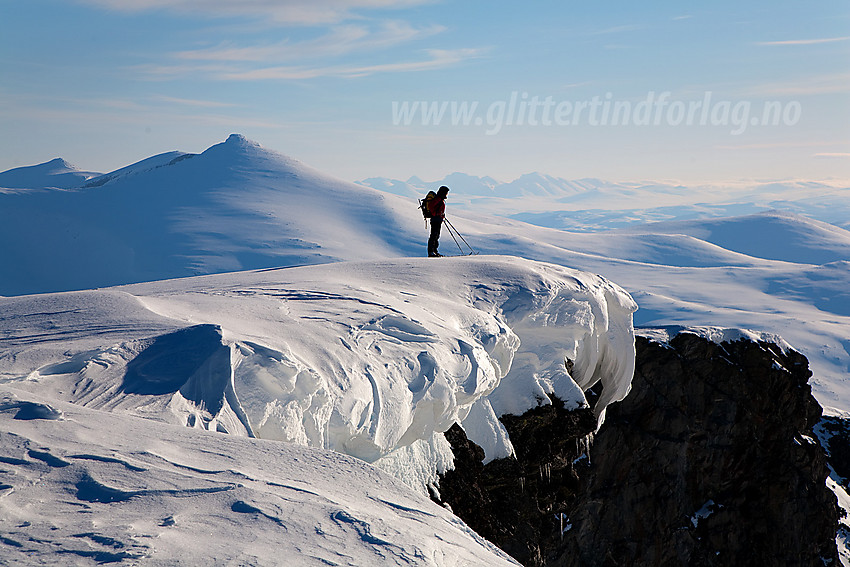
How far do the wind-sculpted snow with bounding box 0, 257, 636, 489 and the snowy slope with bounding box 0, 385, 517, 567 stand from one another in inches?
37.6

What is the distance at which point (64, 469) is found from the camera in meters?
3.26

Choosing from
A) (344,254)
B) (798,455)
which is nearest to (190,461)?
(798,455)

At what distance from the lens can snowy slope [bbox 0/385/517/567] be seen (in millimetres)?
2670

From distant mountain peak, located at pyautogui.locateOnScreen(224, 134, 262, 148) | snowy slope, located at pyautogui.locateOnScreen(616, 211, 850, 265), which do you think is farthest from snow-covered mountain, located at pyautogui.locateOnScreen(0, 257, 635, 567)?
snowy slope, located at pyautogui.locateOnScreen(616, 211, 850, 265)

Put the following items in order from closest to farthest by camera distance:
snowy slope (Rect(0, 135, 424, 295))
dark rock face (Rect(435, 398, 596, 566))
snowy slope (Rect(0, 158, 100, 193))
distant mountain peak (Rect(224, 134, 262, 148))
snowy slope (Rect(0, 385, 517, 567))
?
snowy slope (Rect(0, 385, 517, 567))
dark rock face (Rect(435, 398, 596, 566))
snowy slope (Rect(0, 135, 424, 295))
distant mountain peak (Rect(224, 134, 262, 148))
snowy slope (Rect(0, 158, 100, 193))

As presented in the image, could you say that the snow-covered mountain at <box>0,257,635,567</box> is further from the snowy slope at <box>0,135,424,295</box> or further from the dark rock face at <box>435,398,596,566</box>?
the snowy slope at <box>0,135,424,295</box>

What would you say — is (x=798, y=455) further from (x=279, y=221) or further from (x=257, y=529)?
(x=279, y=221)

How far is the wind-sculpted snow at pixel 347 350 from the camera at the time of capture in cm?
518

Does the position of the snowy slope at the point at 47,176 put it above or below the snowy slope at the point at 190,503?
below

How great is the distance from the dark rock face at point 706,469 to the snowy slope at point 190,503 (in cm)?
1405

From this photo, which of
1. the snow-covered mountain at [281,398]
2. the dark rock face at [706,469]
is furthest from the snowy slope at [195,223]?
the snow-covered mountain at [281,398]

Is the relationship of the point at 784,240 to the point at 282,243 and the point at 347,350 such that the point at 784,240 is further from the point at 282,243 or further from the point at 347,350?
the point at 347,350

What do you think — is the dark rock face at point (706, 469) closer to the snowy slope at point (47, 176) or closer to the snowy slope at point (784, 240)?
the snowy slope at point (47, 176)

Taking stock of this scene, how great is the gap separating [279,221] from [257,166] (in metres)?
15.5
